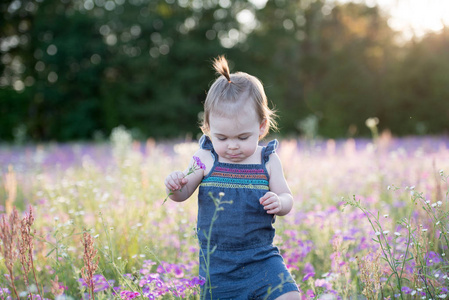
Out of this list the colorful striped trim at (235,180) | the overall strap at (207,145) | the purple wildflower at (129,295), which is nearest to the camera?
the purple wildflower at (129,295)

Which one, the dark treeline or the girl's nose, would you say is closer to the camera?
the girl's nose

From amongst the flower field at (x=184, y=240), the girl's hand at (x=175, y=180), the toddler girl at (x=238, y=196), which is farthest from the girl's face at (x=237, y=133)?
the flower field at (x=184, y=240)

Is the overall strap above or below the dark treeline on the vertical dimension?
below

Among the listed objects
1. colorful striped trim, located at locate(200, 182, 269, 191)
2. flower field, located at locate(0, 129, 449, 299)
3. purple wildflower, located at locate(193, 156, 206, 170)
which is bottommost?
flower field, located at locate(0, 129, 449, 299)

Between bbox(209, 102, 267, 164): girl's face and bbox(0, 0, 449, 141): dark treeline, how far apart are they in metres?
16.7

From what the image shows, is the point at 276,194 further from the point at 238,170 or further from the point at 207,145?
the point at 207,145

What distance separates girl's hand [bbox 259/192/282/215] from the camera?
6.77 feet

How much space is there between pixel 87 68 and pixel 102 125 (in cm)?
279

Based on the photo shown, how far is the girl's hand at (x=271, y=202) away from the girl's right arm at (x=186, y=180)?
37cm

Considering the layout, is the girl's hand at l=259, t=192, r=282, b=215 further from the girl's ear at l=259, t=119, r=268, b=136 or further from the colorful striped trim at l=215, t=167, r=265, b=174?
the girl's ear at l=259, t=119, r=268, b=136

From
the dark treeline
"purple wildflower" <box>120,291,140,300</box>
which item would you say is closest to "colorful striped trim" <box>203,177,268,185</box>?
"purple wildflower" <box>120,291,140,300</box>

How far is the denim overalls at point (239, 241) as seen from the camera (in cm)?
217

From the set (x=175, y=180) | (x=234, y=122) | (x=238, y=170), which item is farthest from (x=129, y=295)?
(x=234, y=122)

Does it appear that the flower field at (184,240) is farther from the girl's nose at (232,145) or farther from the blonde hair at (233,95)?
the blonde hair at (233,95)
